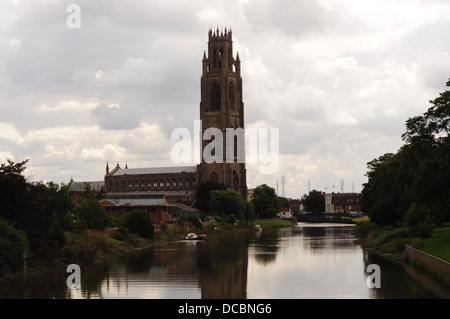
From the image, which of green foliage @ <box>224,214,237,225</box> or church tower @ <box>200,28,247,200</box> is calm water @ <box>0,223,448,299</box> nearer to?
green foliage @ <box>224,214,237,225</box>

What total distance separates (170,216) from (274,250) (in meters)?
42.0

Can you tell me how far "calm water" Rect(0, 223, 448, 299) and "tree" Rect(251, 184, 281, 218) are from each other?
336 feet

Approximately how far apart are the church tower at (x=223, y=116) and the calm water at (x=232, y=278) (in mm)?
103647

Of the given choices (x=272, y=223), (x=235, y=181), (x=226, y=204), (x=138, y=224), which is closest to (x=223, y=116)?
(x=235, y=181)

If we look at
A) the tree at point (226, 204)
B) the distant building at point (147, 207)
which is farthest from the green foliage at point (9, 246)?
the tree at point (226, 204)

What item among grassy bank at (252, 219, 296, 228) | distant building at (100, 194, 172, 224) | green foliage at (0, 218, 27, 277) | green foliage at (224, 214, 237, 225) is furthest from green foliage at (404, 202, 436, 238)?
grassy bank at (252, 219, 296, 228)

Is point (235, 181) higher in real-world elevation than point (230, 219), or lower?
higher

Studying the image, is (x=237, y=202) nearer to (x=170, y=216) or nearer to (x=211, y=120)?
(x=170, y=216)

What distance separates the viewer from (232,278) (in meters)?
47.9

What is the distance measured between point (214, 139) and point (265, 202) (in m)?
21.5

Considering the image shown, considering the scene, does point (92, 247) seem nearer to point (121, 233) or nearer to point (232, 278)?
point (121, 233)

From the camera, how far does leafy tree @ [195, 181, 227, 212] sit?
152m

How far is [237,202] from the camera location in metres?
142

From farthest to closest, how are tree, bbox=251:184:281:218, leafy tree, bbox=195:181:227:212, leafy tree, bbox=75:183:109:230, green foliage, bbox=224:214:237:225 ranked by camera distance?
tree, bbox=251:184:281:218 → leafy tree, bbox=195:181:227:212 → green foliage, bbox=224:214:237:225 → leafy tree, bbox=75:183:109:230
